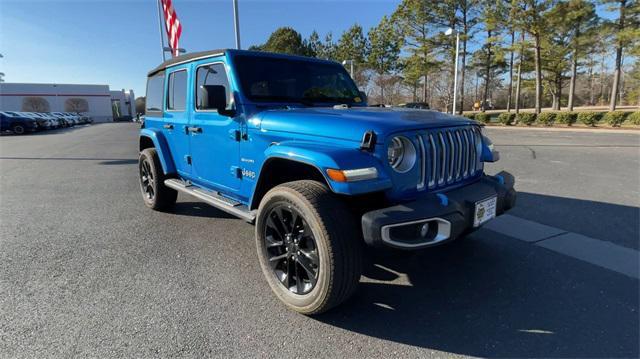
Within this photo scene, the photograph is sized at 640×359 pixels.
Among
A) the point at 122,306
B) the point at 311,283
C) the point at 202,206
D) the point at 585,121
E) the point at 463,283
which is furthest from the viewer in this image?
the point at 585,121

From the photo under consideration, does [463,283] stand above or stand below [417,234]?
below

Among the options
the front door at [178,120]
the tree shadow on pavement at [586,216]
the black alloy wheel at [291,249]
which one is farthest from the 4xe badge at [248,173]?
the tree shadow on pavement at [586,216]

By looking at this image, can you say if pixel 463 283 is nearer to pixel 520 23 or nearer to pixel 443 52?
pixel 520 23

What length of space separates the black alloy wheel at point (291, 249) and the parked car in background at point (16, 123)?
97.3 feet

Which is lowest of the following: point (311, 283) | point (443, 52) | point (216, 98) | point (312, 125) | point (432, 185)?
point (311, 283)

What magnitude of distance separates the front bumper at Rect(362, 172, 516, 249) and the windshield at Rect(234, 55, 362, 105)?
5.77 ft

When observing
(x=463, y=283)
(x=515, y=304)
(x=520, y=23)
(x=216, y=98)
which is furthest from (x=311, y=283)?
(x=520, y=23)

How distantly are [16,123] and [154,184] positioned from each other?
2700 centimetres

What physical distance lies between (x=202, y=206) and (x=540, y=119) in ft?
79.1

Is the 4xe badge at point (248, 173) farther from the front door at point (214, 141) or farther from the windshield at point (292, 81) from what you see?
the windshield at point (292, 81)

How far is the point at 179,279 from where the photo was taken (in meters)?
3.13

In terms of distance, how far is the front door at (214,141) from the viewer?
340 centimetres

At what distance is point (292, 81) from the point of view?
3.73 m

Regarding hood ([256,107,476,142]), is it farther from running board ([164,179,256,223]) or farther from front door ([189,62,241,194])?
running board ([164,179,256,223])
